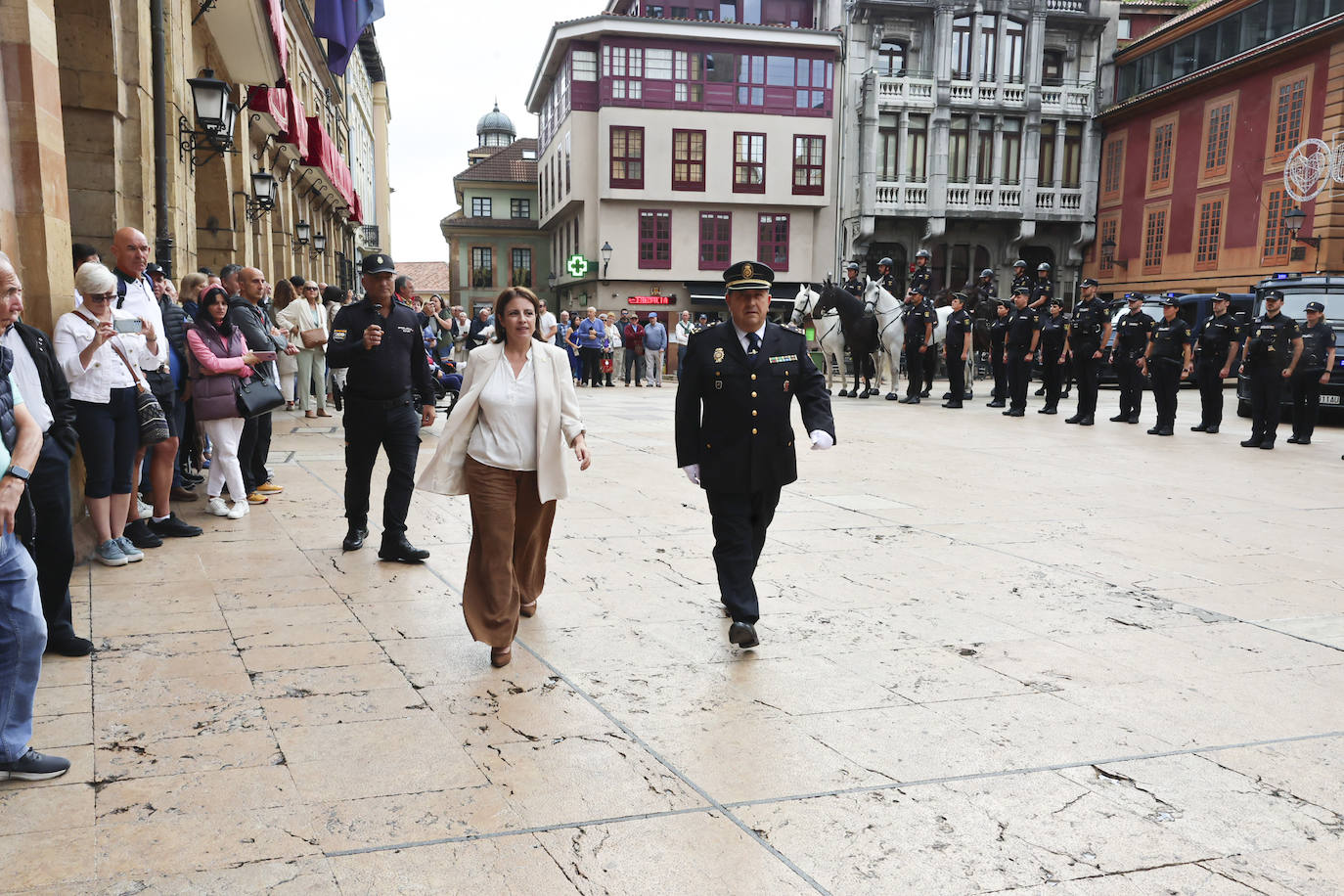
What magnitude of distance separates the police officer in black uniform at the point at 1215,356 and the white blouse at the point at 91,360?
13.4 meters

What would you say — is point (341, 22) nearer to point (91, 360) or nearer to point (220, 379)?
point (220, 379)

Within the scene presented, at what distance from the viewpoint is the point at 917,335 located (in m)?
18.9

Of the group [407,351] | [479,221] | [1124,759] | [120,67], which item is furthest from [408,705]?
[479,221]

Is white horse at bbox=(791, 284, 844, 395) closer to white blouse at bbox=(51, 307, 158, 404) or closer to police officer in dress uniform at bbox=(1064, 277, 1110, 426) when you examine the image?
police officer in dress uniform at bbox=(1064, 277, 1110, 426)

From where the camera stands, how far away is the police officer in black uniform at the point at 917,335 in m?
18.7

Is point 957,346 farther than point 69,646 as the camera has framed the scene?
Yes

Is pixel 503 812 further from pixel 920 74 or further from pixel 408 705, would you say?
pixel 920 74

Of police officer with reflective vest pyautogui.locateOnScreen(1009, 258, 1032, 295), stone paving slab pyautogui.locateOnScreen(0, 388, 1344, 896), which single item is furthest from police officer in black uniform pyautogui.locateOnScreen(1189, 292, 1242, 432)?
stone paving slab pyautogui.locateOnScreen(0, 388, 1344, 896)

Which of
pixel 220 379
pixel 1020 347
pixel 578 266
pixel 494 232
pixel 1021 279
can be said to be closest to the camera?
pixel 220 379

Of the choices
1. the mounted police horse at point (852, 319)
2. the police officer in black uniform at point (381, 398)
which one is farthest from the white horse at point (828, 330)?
the police officer in black uniform at point (381, 398)

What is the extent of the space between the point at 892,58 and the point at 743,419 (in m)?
38.4

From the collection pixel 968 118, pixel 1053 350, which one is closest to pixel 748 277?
pixel 1053 350

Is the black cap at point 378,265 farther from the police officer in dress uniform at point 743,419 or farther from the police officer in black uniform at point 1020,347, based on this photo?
the police officer in black uniform at point 1020,347

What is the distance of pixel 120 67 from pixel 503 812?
380 inches
